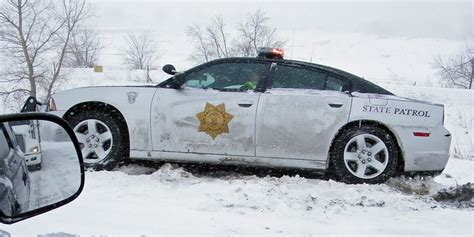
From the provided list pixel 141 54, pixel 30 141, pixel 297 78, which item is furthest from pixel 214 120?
pixel 141 54

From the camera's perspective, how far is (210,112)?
4777 millimetres

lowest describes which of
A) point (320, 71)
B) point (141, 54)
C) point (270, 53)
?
point (320, 71)

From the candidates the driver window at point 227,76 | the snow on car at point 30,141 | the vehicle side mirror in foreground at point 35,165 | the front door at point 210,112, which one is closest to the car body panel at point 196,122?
the front door at point 210,112

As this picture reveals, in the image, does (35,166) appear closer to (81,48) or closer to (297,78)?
(297,78)

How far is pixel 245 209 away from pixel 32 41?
27078 millimetres

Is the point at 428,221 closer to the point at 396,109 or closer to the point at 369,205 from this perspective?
the point at 369,205

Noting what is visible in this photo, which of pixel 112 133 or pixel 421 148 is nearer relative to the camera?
pixel 421 148

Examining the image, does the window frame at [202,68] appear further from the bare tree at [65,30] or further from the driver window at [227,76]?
the bare tree at [65,30]

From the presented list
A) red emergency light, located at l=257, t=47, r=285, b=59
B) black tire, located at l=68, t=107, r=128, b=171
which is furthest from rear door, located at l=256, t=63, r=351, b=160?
black tire, located at l=68, t=107, r=128, b=171

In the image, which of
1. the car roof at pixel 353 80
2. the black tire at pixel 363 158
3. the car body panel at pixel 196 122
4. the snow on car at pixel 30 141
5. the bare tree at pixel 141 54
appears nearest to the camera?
the snow on car at pixel 30 141

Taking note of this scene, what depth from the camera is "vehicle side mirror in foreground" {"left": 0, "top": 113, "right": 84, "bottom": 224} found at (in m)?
1.71

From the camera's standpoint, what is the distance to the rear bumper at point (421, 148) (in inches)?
181

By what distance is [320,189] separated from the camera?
4.28m

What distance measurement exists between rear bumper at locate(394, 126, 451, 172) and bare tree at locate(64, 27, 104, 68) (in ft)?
93.8
